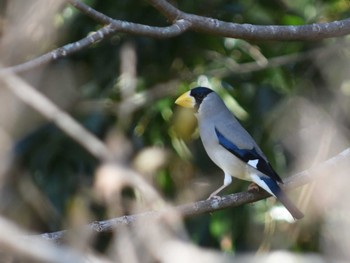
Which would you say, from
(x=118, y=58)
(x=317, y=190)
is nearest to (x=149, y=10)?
(x=118, y=58)

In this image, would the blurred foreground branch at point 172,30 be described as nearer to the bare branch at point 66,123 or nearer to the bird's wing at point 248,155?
the bird's wing at point 248,155

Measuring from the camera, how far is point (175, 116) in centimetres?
495

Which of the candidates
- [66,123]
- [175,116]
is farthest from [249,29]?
[66,123]

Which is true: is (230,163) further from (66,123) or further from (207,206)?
(66,123)

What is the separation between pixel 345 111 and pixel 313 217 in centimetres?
69

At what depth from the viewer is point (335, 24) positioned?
111 inches

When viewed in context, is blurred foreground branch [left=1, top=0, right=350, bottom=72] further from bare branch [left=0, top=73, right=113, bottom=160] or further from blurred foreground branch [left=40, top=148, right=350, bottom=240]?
bare branch [left=0, top=73, right=113, bottom=160]

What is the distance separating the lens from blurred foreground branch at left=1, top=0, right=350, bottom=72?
2.58m

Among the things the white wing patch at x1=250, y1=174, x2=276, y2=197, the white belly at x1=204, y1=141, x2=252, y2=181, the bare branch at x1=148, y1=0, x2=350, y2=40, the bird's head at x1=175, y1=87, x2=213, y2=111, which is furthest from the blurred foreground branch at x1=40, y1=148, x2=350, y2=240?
the bird's head at x1=175, y1=87, x2=213, y2=111

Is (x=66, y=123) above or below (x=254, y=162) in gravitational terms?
below

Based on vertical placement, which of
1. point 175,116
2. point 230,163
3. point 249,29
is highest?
point 249,29

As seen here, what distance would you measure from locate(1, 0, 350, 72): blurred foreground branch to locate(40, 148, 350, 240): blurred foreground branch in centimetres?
49

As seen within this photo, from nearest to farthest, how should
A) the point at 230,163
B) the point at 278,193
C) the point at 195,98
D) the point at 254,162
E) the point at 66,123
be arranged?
the point at 278,193 → the point at 254,162 → the point at 230,163 → the point at 195,98 → the point at 66,123

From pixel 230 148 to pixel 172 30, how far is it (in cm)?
108
